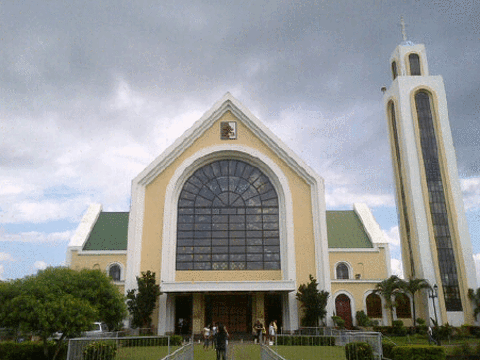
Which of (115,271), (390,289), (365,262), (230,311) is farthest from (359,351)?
(115,271)

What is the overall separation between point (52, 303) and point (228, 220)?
16.4 m

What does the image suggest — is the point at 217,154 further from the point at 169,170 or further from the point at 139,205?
the point at 139,205

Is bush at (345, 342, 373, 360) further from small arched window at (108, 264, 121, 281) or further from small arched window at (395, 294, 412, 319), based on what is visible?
small arched window at (108, 264, 121, 281)

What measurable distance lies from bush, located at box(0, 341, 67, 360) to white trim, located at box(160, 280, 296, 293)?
32.8ft

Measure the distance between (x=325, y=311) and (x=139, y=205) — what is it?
1497 centimetres

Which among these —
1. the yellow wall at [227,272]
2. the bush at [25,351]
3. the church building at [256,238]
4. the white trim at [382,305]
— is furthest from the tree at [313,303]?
the bush at [25,351]

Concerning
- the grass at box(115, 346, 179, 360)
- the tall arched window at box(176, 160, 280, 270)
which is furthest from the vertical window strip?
the grass at box(115, 346, 179, 360)

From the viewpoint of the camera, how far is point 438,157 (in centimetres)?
3766

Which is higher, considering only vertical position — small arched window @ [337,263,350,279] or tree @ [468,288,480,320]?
small arched window @ [337,263,350,279]

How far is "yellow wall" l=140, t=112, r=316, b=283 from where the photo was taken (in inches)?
1184

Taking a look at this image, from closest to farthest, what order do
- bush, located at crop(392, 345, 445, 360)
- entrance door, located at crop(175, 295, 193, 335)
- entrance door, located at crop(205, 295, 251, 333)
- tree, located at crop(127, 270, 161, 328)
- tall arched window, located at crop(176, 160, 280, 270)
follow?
bush, located at crop(392, 345, 445, 360) < tree, located at crop(127, 270, 161, 328) < entrance door, located at crop(175, 295, 193, 335) < tall arched window, located at crop(176, 160, 280, 270) < entrance door, located at crop(205, 295, 251, 333)

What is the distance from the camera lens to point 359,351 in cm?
1484

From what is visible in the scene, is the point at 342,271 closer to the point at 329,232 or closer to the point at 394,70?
the point at 329,232

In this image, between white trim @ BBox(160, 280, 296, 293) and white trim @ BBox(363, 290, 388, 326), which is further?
white trim @ BBox(363, 290, 388, 326)
